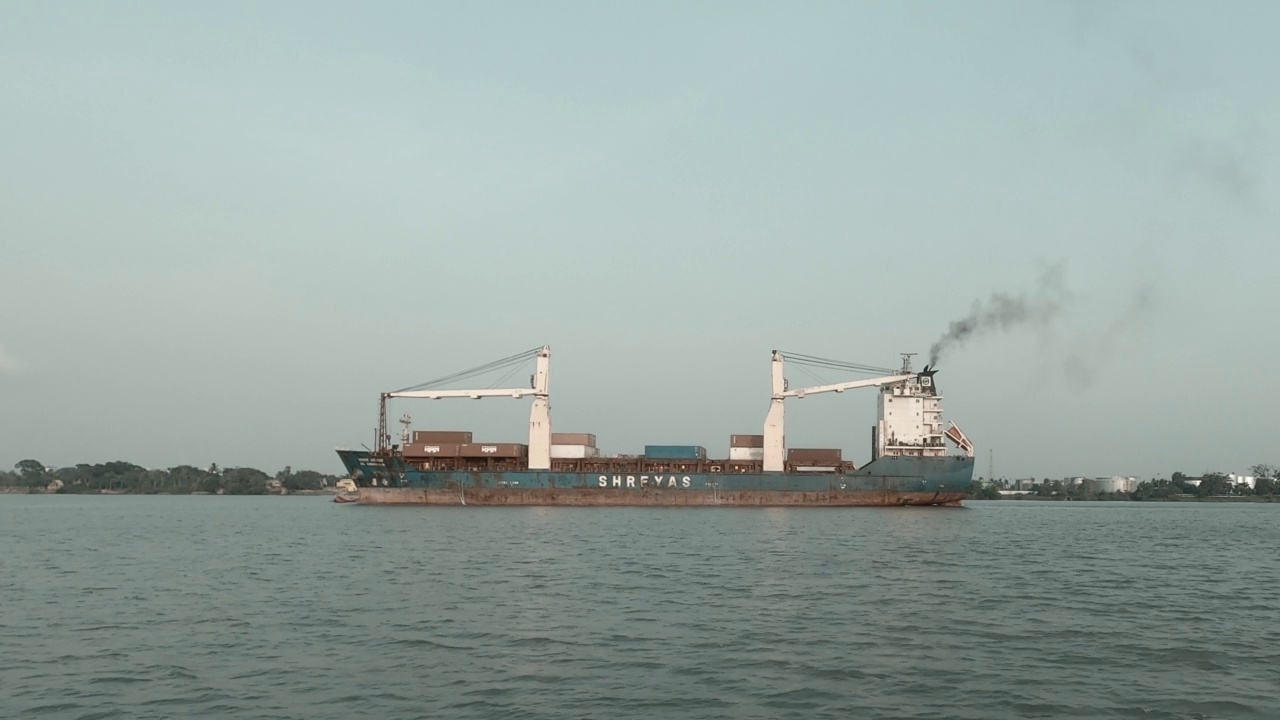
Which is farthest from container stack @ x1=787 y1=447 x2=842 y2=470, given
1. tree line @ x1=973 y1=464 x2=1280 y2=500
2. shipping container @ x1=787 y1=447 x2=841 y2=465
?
tree line @ x1=973 y1=464 x2=1280 y2=500

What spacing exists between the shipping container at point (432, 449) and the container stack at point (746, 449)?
Result: 70.1 feet

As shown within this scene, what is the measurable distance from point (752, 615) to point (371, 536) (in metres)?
27.1

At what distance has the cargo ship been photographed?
2689 inches

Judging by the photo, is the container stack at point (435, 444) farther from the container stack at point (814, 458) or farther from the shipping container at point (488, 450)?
the container stack at point (814, 458)

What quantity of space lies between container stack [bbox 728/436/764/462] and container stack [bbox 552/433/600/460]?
1140 cm

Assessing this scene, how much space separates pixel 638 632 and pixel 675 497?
52.6 meters

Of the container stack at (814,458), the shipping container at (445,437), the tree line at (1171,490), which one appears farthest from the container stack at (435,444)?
the tree line at (1171,490)

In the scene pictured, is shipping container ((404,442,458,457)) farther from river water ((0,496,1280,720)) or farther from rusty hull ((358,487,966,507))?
river water ((0,496,1280,720))

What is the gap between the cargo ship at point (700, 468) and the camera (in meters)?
68.3

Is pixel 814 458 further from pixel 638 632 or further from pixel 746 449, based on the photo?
pixel 638 632

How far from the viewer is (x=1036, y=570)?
1116 inches

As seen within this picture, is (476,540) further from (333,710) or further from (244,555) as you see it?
(333,710)

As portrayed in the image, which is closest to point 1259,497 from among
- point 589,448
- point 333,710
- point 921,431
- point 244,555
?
point 921,431

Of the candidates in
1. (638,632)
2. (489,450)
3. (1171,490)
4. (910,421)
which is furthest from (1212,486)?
(638,632)
